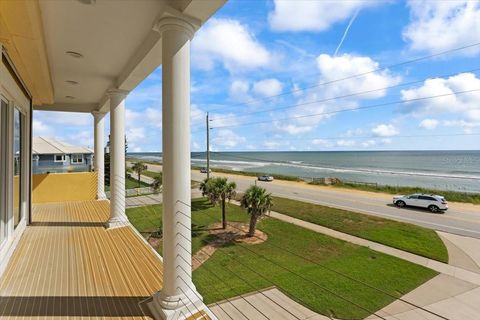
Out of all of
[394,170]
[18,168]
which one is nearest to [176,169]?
[18,168]

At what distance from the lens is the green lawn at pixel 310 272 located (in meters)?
7.27

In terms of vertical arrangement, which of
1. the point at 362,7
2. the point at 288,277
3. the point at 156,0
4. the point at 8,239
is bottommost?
the point at 288,277

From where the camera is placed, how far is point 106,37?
3.11 meters

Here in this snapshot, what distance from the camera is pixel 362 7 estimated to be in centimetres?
767

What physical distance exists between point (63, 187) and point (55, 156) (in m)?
6.54

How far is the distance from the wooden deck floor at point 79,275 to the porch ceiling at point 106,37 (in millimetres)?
2550

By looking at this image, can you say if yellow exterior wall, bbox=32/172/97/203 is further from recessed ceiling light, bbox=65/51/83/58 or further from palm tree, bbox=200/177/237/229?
palm tree, bbox=200/177/237/229

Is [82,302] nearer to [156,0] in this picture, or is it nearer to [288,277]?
[156,0]

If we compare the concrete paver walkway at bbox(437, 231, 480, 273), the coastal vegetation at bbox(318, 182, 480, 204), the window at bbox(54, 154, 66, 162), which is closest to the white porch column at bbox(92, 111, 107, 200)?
the window at bbox(54, 154, 66, 162)

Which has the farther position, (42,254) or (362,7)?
(362,7)

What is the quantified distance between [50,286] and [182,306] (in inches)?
61.9

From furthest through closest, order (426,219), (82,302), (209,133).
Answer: (209,133), (426,219), (82,302)

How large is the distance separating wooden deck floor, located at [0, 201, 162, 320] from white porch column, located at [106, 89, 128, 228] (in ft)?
0.98

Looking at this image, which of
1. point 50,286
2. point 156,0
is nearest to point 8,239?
point 50,286
